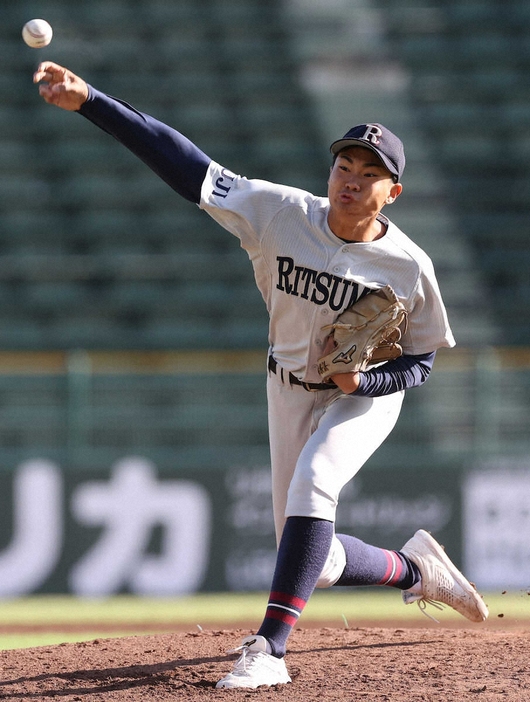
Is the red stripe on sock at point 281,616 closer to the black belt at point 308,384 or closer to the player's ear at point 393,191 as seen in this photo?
the black belt at point 308,384

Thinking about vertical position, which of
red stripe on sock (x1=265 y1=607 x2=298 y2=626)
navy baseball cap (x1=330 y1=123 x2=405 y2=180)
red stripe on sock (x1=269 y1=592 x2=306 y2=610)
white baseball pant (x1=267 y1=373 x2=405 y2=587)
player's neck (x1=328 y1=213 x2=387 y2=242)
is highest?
navy baseball cap (x1=330 y1=123 x2=405 y2=180)

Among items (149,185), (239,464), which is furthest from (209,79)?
(239,464)

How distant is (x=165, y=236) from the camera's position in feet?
32.1

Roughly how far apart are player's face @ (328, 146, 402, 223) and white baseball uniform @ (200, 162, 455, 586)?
0.12 meters

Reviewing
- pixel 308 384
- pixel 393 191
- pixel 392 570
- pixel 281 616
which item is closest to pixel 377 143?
pixel 393 191

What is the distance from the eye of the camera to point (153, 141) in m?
3.37

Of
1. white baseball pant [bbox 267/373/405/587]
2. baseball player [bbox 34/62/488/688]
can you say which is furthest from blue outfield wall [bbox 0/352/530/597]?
baseball player [bbox 34/62/488/688]

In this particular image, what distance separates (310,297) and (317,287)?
0.04 m

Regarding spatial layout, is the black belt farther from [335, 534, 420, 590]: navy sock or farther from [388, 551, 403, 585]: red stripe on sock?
[388, 551, 403, 585]: red stripe on sock

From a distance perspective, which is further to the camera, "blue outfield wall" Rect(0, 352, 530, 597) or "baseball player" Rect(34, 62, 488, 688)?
"blue outfield wall" Rect(0, 352, 530, 597)

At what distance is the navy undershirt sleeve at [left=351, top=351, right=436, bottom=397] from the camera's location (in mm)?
3395

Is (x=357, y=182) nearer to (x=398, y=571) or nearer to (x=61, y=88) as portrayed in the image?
(x=61, y=88)

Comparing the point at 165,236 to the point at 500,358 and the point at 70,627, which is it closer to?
the point at 500,358

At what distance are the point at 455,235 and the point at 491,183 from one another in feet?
2.03
